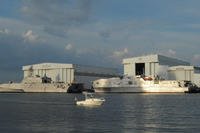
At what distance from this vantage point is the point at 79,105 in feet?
339

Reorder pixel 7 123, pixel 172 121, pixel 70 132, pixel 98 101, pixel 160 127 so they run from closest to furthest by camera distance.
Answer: pixel 70 132 → pixel 160 127 → pixel 7 123 → pixel 172 121 → pixel 98 101

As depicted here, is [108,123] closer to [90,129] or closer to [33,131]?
[90,129]

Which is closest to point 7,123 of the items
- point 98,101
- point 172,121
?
point 172,121

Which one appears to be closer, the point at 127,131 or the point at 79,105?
the point at 127,131

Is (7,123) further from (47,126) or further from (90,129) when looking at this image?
(90,129)

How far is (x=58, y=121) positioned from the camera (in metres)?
62.8

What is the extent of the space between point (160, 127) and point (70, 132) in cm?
1151

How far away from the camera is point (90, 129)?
5331cm

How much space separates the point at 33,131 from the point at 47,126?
4970 mm

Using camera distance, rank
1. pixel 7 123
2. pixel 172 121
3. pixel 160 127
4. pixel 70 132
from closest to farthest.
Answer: pixel 70 132, pixel 160 127, pixel 7 123, pixel 172 121

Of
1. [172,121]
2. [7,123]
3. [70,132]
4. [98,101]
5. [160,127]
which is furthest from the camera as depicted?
[98,101]

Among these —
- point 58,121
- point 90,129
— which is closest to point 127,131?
point 90,129

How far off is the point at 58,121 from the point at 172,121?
15309 millimetres

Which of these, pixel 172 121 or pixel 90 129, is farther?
pixel 172 121
